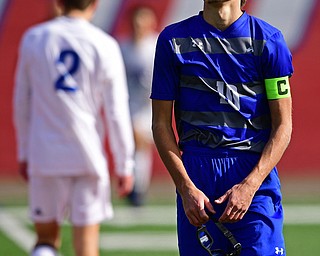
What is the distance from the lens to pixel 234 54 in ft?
17.3

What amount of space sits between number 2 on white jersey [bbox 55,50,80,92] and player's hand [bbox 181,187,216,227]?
96.0 inches

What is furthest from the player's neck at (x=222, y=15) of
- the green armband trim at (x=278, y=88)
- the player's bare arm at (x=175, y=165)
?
the player's bare arm at (x=175, y=165)

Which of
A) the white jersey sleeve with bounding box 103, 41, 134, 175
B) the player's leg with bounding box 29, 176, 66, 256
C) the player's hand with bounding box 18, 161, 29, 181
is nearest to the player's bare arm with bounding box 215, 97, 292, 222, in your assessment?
the white jersey sleeve with bounding box 103, 41, 134, 175

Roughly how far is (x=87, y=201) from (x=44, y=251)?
473 millimetres

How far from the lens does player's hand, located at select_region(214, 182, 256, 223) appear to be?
200 inches

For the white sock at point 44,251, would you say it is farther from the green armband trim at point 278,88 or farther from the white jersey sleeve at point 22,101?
the green armband trim at point 278,88

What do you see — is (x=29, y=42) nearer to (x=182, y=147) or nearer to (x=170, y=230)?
(x=182, y=147)

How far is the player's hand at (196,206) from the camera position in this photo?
5.07 meters

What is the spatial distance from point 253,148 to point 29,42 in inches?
106

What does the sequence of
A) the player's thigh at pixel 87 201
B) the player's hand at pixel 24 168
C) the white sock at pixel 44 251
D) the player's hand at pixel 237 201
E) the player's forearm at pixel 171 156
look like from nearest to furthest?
the player's hand at pixel 237 201 → the player's forearm at pixel 171 156 → the white sock at pixel 44 251 → the player's thigh at pixel 87 201 → the player's hand at pixel 24 168

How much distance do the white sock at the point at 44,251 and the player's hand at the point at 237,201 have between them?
2476 mm

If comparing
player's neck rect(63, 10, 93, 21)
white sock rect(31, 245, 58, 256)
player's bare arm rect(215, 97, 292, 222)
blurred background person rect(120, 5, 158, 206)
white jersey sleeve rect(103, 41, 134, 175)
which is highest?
player's neck rect(63, 10, 93, 21)

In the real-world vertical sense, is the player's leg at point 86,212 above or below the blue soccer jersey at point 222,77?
below

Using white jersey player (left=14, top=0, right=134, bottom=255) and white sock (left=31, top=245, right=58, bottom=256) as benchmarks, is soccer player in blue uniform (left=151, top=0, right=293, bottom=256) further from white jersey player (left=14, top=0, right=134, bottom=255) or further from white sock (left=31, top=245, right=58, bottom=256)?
white sock (left=31, top=245, right=58, bottom=256)
